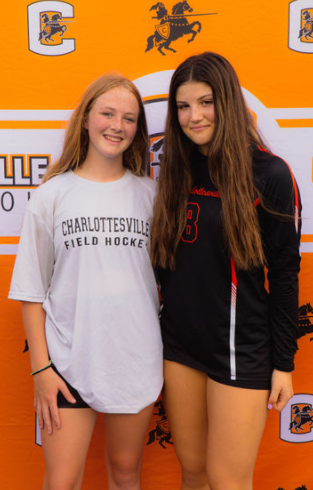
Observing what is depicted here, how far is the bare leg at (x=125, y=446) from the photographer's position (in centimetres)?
147

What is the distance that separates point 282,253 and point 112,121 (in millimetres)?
616

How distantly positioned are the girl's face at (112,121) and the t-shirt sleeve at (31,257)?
0.92 feet

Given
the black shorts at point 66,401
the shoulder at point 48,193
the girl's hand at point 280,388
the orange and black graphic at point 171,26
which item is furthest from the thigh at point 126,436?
the orange and black graphic at point 171,26

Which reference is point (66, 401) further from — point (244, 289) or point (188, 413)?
point (244, 289)

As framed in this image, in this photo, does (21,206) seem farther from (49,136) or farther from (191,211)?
(191,211)

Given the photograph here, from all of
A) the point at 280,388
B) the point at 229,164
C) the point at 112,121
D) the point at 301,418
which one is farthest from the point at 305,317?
the point at 112,121

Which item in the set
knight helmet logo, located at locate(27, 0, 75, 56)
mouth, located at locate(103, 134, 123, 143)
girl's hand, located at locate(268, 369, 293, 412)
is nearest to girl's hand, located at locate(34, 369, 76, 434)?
girl's hand, located at locate(268, 369, 293, 412)

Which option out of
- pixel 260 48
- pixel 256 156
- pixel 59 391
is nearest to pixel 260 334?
pixel 256 156

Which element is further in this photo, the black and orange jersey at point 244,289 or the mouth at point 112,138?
the mouth at point 112,138

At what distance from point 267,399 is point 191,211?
0.59 metres

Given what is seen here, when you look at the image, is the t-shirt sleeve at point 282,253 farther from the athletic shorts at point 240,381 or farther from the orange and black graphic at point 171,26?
the orange and black graphic at point 171,26

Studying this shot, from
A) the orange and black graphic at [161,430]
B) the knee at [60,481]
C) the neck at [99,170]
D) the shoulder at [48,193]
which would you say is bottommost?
the orange and black graphic at [161,430]

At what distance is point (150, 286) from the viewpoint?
58.5 inches

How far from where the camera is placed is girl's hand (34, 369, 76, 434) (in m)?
1.42
